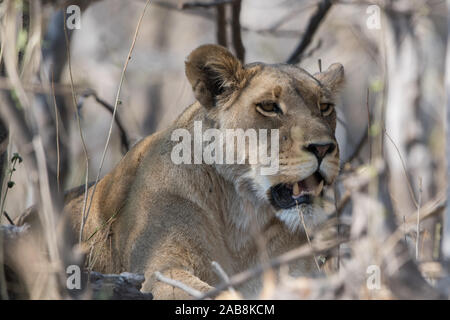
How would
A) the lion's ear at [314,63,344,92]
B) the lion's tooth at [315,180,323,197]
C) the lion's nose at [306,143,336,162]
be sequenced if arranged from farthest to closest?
the lion's ear at [314,63,344,92] < the lion's tooth at [315,180,323,197] < the lion's nose at [306,143,336,162]

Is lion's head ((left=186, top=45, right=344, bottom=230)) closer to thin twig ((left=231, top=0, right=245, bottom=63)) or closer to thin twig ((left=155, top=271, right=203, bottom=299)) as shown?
thin twig ((left=155, top=271, right=203, bottom=299))

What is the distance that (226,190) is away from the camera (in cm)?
405

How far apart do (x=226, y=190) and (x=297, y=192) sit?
0.43 m

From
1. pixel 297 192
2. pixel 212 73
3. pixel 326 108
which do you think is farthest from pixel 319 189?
pixel 212 73

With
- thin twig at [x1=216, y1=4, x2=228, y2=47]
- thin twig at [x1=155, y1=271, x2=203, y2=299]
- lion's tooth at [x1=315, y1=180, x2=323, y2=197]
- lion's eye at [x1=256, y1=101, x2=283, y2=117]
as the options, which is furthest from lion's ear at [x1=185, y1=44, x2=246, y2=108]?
thin twig at [x1=216, y1=4, x2=228, y2=47]

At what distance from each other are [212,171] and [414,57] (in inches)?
223

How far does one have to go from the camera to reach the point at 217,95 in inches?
162

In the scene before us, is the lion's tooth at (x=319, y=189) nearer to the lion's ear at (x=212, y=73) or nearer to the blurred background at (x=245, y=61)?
the blurred background at (x=245, y=61)

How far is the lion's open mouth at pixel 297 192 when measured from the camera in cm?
383

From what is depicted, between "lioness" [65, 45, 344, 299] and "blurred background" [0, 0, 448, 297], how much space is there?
0.31m

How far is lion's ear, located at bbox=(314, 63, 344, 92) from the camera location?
458cm

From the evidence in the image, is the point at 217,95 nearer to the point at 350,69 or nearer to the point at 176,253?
the point at 176,253

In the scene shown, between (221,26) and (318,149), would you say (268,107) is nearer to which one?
(318,149)

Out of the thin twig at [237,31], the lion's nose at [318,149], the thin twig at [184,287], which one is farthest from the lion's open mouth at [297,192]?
the thin twig at [237,31]
